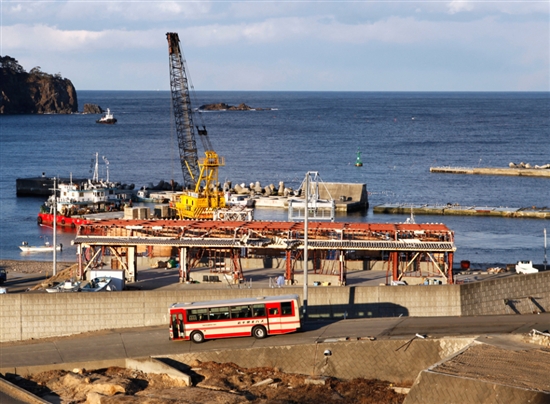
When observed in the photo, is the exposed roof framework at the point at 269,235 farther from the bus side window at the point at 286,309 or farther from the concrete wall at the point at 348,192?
the concrete wall at the point at 348,192

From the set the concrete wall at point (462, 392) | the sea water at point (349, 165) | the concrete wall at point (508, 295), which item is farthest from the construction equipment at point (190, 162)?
the concrete wall at point (462, 392)

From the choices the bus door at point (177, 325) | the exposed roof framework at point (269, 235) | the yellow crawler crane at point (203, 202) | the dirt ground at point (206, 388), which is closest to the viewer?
the dirt ground at point (206, 388)

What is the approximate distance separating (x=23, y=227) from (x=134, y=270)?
138 ft

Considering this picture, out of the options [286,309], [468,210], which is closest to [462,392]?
[286,309]

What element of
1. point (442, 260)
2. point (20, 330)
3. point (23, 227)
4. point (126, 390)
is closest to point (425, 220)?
point (23, 227)

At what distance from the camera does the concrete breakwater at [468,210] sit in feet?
255

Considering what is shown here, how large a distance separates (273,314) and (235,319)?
1.20 meters

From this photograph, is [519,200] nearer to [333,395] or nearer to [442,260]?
[442,260]

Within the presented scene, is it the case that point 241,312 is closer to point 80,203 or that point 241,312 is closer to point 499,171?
point 80,203

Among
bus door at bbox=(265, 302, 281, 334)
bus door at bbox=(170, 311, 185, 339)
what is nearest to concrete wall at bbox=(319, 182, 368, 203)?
bus door at bbox=(265, 302, 281, 334)

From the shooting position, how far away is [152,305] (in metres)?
33.1

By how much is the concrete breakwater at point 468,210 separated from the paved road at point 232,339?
46.5 m

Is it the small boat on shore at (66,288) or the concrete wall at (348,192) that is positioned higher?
the small boat on shore at (66,288)

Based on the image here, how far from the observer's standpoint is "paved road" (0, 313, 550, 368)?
2889 centimetres
